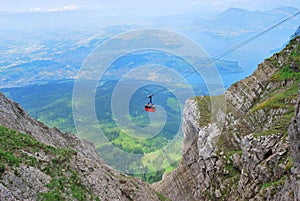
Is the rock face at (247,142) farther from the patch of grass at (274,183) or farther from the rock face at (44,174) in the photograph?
the rock face at (44,174)

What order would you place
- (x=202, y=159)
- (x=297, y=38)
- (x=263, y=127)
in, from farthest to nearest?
1. (x=297, y=38)
2. (x=202, y=159)
3. (x=263, y=127)

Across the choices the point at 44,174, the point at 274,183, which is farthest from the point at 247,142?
the point at 44,174

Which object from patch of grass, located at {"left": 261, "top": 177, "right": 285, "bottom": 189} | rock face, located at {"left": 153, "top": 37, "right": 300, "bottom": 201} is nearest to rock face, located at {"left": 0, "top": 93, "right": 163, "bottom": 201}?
patch of grass, located at {"left": 261, "top": 177, "right": 285, "bottom": 189}

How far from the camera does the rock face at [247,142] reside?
74.9 feet

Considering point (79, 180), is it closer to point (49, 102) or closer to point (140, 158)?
point (140, 158)

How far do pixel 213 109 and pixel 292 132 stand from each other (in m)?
22.9

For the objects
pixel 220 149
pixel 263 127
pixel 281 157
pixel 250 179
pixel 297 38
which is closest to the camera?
pixel 281 157

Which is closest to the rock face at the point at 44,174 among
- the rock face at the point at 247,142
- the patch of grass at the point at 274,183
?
the patch of grass at the point at 274,183

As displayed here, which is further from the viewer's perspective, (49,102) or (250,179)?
(49,102)

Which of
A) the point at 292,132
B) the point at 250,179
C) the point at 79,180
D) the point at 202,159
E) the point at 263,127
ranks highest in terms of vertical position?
the point at 292,132

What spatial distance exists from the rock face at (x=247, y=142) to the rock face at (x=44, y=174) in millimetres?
10042

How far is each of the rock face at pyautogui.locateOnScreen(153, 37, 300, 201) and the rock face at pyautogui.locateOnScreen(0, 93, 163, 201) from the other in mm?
10042

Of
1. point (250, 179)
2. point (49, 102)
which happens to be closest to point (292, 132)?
point (250, 179)

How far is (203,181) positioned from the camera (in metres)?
33.7
